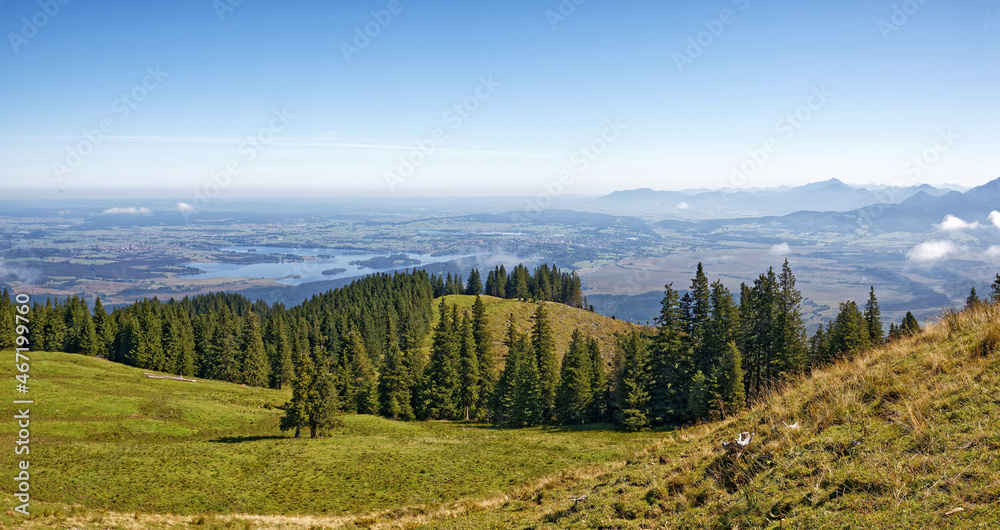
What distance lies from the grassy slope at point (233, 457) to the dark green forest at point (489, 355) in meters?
7.15

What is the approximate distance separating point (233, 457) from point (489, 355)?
158 ft

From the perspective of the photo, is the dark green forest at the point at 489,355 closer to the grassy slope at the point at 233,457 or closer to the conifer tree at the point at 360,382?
the conifer tree at the point at 360,382

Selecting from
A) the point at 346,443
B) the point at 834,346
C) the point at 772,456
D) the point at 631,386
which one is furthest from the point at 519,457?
the point at 834,346

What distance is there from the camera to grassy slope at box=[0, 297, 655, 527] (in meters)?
24.1

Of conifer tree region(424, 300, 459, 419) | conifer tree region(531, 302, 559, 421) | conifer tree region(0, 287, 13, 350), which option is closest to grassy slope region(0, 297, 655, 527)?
conifer tree region(531, 302, 559, 421)

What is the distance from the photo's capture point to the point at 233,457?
31.7m

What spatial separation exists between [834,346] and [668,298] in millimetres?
26939

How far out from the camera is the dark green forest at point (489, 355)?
46.4 m

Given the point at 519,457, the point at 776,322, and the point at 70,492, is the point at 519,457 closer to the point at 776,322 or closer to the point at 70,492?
the point at 70,492

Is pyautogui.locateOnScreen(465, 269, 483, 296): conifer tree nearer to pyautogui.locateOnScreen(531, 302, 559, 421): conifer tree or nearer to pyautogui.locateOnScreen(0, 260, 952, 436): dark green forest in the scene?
pyautogui.locateOnScreen(0, 260, 952, 436): dark green forest

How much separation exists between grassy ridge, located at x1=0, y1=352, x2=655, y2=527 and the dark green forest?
7294 millimetres

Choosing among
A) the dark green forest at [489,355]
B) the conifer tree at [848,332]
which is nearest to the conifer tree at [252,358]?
the dark green forest at [489,355]

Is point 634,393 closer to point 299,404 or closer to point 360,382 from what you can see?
point 299,404

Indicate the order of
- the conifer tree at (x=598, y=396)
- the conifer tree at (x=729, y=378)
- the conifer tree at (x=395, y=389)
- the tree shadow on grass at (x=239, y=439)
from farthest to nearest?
Result: the conifer tree at (x=395, y=389) < the conifer tree at (x=598, y=396) < the conifer tree at (x=729, y=378) < the tree shadow on grass at (x=239, y=439)
